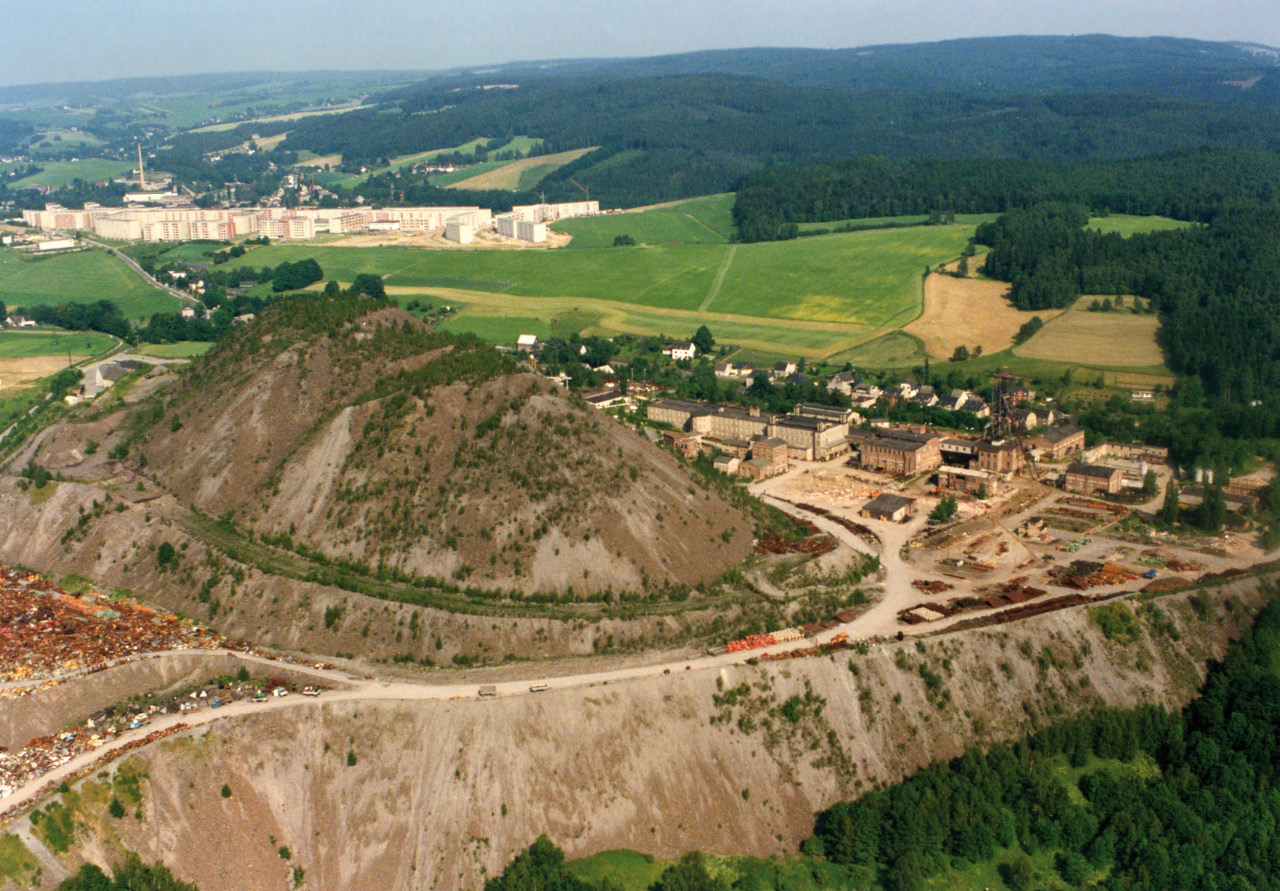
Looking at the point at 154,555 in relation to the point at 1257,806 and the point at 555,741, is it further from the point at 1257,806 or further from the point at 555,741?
the point at 1257,806

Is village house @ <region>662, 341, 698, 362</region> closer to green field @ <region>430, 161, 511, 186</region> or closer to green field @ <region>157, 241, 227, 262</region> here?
green field @ <region>157, 241, 227, 262</region>

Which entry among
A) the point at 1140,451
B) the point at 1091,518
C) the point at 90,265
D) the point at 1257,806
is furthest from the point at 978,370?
the point at 90,265

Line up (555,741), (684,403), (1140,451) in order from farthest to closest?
(684,403)
(1140,451)
(555,741)

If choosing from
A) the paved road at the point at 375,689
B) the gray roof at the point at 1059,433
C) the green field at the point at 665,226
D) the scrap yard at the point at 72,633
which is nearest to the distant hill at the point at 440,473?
the paved road at the point at 375,689

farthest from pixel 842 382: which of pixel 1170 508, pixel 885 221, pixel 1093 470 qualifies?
pixel 885 221

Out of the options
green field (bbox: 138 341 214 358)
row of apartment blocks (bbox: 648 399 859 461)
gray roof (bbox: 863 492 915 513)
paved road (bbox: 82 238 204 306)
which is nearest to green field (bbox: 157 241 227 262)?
paved road (bbox: 82 238 204 306)

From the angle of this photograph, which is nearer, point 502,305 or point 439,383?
point 439,383

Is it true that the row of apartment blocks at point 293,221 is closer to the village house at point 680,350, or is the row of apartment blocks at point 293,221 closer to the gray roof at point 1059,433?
the village house at point 680,350
